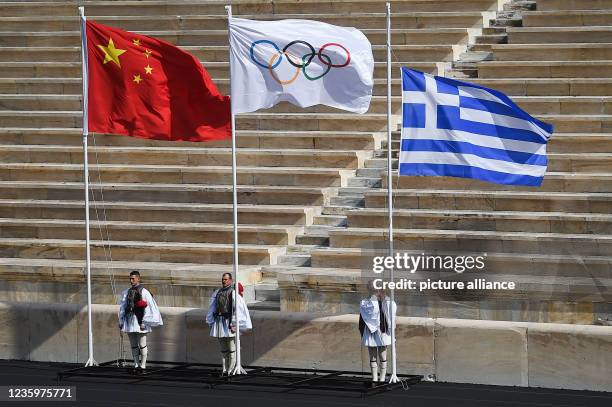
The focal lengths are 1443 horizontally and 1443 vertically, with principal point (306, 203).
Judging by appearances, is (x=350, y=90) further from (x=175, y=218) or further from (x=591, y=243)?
(x=175, y=218)

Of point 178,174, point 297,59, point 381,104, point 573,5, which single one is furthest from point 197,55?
point 297,59

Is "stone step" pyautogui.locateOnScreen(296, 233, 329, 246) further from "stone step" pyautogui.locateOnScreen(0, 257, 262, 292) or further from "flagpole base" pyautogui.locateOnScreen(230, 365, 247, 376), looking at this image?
"flagpole base" pyautogui.locateOnScreen(230, 365, 247, 376)

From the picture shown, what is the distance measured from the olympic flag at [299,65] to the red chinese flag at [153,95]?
0.62 metres

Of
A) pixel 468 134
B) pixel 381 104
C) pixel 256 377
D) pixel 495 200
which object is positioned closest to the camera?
pixel 468 134

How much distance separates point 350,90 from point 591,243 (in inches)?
174

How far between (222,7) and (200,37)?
1.29 m

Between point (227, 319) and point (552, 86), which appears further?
point (552, 86)

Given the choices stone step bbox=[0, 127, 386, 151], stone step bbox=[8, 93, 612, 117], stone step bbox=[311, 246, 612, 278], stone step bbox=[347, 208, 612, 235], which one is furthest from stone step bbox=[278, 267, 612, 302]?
stone step bbox=[8, 93, 612, 117]

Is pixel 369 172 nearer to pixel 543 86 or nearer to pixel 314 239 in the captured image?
pixel 314 239

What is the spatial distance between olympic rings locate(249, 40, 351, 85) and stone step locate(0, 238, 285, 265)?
14.6 ft

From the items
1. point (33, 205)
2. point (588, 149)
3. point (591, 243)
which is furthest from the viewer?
point (33, 205)

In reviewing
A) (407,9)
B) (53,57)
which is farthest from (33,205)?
(407,9)

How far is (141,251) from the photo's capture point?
77.6 ft

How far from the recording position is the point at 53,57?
1198 inches
